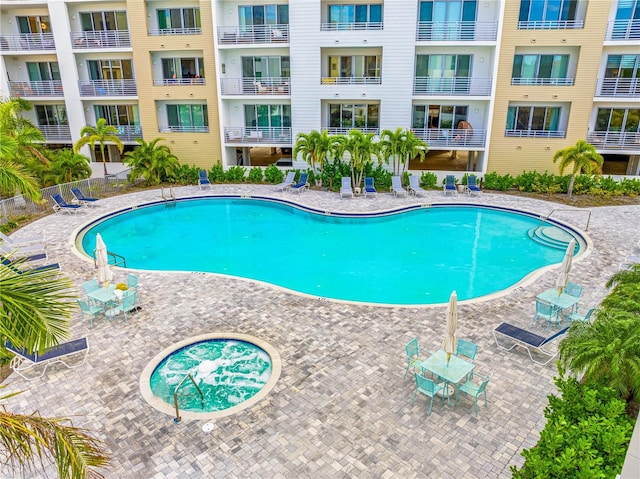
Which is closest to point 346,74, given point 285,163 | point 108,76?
point 285,163

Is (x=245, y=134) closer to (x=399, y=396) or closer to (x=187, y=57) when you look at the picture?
(x=187, y=57)

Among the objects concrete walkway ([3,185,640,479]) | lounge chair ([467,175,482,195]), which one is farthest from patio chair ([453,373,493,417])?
lounge chair ([467,175,482,195])

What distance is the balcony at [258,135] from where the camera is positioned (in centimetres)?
2581

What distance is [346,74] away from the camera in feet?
83.1

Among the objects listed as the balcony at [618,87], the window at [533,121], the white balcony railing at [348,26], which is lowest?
the window at [533,121]

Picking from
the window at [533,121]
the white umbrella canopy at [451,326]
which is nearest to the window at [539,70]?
the window at [533,121]

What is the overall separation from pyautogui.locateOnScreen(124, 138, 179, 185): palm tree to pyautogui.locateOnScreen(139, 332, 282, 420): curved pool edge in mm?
16604

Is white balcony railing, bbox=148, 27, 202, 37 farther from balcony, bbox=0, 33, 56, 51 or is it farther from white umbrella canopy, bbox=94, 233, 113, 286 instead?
white umbrella canopy, bbox=94, 233, 113, 286

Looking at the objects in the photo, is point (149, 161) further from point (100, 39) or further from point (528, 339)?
point (528, 339)

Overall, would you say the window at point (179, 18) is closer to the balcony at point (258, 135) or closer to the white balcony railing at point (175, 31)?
the white balcony railing at point (175, 31)

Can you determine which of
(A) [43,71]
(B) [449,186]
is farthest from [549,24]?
(A) [43,71]

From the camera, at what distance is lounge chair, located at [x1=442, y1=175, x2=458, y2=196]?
22.9 metres

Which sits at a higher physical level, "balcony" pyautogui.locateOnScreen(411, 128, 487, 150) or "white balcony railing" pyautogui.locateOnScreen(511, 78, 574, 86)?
"white balcony railing" pyautogui.locateOnScreen(511, 78, 574, 86)

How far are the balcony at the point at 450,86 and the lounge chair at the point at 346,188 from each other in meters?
6.25
